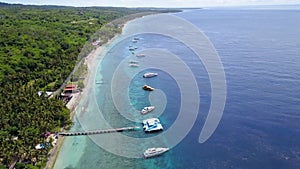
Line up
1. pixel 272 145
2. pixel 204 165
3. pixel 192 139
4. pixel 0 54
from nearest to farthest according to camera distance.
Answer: pixel 204 165
pixel 272 145
pixel 192 139
pixel 0 54

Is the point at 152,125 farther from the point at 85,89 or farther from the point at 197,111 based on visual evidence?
the point at 85,89

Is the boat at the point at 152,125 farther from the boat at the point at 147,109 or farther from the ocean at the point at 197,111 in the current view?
the boat at the point at 147,109

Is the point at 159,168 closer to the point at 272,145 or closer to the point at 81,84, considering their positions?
the point at 272,145

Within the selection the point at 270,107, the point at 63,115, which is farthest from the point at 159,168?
the point at 270,107

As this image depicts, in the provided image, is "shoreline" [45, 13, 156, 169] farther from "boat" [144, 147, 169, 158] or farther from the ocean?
"boat" [144, 147, 169, 158]

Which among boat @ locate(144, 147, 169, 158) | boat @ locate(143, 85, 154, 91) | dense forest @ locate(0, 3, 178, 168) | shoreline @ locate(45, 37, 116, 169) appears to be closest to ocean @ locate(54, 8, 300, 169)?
boat @ locate(144, 147, 169, 158)

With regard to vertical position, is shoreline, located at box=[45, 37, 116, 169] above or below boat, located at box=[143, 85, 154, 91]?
below
